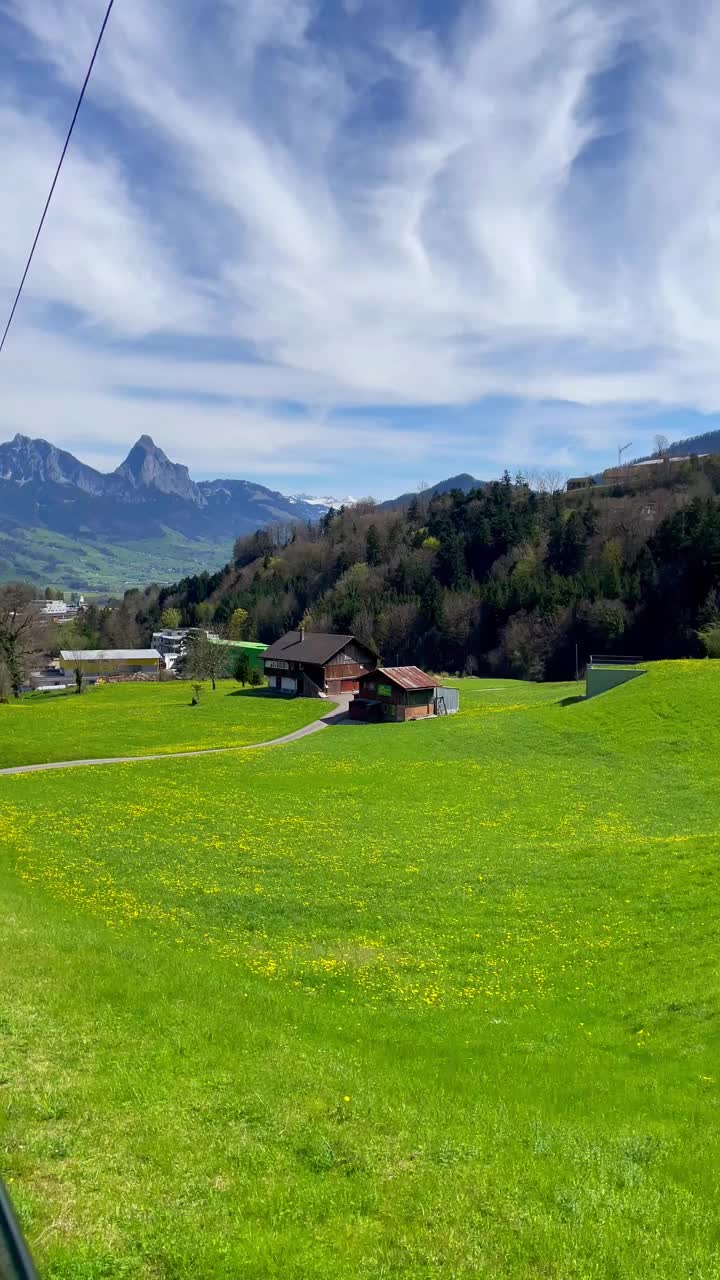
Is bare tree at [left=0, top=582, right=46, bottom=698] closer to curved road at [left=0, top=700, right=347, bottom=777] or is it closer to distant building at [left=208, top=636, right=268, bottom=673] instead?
distant building at [left=208, top=636, right=268, bottom=673]

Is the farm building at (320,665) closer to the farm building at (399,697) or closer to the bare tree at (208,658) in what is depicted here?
the farm building at (399,697)

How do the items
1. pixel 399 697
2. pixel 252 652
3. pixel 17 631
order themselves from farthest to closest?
pixel 252 652, pixel 17 631, pixel 399 697

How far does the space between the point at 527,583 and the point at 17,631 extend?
275ft

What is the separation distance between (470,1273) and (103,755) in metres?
55.4

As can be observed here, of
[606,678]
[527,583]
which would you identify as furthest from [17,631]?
[606,678]

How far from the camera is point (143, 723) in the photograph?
253 ft

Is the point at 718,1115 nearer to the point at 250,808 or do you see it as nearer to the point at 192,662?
the point at 250,808

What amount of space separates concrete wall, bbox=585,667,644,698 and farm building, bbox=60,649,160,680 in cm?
10678

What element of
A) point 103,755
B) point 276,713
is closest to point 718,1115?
point 103,755

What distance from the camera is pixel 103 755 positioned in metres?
58.8

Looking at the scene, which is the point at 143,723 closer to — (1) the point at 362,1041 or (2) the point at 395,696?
(2) the point at 395,696

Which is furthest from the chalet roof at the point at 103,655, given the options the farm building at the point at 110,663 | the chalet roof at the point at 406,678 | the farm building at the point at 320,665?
the chalet roof at the point at 406,678

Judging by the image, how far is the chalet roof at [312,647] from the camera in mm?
95375

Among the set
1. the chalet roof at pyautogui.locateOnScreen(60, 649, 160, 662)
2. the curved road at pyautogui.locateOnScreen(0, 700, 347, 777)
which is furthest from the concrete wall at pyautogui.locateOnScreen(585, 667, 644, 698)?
the chalet roof at pyautogui.locateOnScreen(60, 649, 160, 662)
